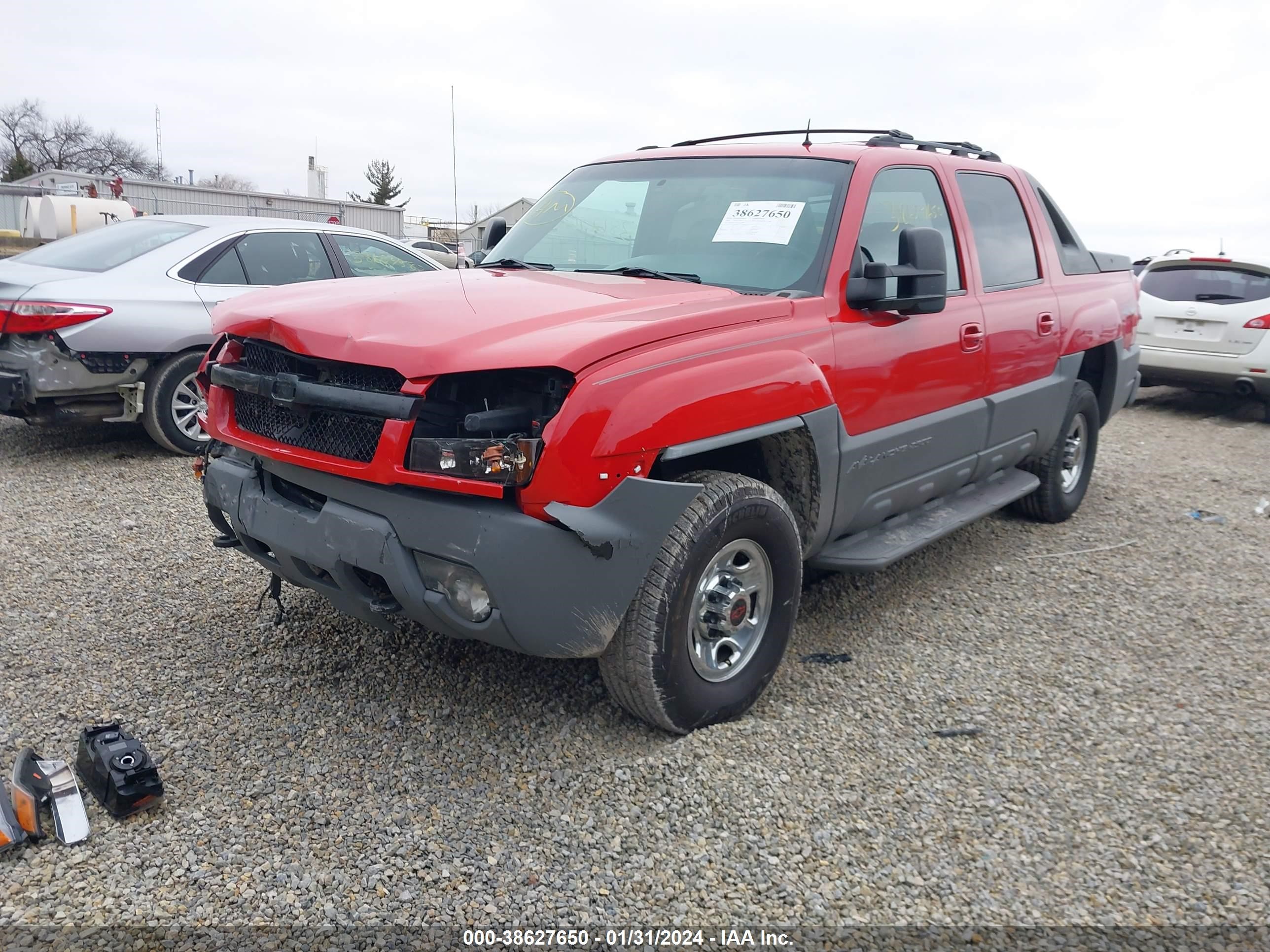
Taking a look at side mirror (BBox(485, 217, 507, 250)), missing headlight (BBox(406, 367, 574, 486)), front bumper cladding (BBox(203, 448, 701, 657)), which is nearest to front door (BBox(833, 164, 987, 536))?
front bumper cladding (BBox(203, 448, 701, 657))

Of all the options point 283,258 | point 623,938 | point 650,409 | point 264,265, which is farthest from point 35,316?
point 623,938

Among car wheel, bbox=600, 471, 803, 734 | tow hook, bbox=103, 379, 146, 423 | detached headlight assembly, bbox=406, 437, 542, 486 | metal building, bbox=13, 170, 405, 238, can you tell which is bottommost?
car wheel, bbox=600, 471, 803, 734

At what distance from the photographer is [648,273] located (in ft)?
12.6

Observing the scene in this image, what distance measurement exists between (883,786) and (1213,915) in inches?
35.7

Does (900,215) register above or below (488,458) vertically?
above

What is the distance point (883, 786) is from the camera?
10.0 feet

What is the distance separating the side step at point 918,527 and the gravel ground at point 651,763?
432 millimetres

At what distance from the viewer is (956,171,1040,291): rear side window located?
15.3ft

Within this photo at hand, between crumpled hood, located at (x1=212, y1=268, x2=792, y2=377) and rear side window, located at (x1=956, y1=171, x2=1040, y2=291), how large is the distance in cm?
174

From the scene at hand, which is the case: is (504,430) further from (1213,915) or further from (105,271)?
(105,271)

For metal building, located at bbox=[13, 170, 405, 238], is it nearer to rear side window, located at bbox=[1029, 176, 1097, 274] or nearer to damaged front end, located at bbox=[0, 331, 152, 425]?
damaged front end, located at bbox=[0, 331, 152, 425]

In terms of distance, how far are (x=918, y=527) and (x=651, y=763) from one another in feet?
5.94

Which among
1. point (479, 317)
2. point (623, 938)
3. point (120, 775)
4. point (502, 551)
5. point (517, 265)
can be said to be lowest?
point (623, 938)

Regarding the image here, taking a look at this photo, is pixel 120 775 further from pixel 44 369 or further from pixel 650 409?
pixel 44 369
